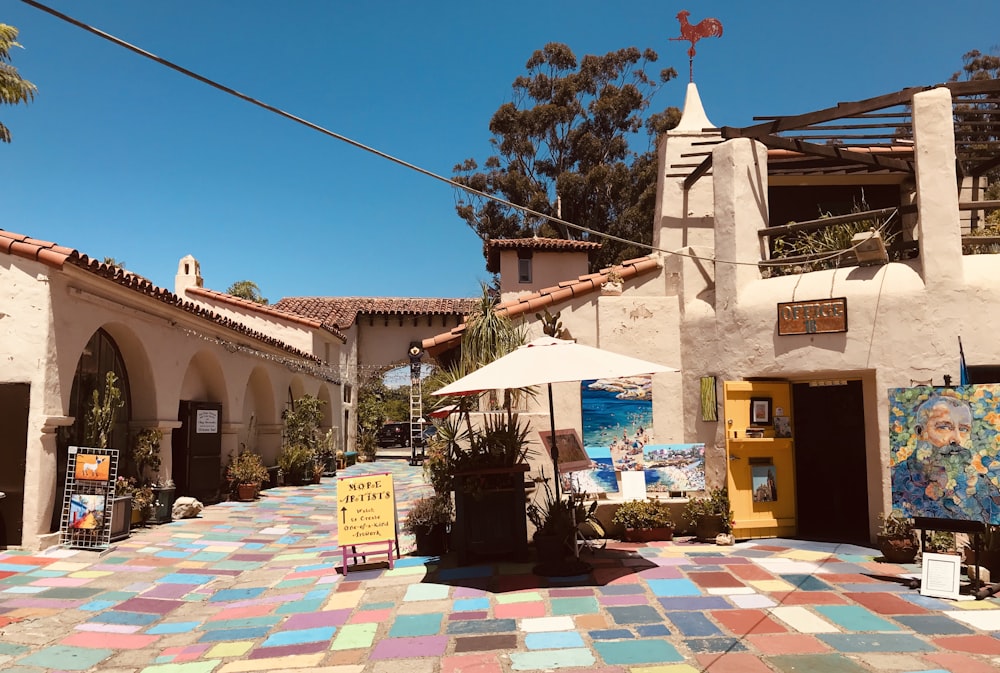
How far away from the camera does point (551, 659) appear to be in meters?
5.24

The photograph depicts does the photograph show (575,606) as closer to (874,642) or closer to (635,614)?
(635,614)

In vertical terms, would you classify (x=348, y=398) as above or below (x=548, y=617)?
above

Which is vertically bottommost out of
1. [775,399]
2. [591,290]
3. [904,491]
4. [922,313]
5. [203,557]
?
[203,557]

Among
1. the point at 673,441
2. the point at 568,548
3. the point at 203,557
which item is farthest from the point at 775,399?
the point at 203,557

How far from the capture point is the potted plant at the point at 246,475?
15.8m

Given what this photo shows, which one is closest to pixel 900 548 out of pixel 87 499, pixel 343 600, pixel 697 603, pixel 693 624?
pixel 697 603

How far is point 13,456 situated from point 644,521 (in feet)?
28.6

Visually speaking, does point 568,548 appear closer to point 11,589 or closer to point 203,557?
point 203,557

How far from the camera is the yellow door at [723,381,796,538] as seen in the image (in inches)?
373

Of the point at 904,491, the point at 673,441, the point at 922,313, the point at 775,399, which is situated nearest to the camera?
the point at 904,491

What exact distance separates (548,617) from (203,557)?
237 inches

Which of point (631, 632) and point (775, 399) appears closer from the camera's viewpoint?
point (631, 632)

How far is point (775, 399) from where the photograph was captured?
974 cm

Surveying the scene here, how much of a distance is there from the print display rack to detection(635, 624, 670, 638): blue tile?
7.79 metres
